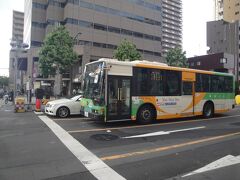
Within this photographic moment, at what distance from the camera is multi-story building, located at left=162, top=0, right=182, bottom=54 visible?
159975 mm

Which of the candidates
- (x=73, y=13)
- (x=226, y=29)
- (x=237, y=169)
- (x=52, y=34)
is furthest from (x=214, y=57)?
(x=237, y=169)

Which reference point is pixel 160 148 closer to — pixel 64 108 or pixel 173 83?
pixel 173 83

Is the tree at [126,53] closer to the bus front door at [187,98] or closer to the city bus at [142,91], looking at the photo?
the city bus at [142,91]

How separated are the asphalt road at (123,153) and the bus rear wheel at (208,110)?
4.53 meters

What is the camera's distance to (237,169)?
6.14 m

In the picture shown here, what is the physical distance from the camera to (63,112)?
50.1ft

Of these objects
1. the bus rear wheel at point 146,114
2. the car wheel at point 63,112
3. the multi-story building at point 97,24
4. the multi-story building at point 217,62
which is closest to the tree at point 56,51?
the multi-story building at point 97,24

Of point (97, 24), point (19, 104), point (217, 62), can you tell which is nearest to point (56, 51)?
point (19, 104)

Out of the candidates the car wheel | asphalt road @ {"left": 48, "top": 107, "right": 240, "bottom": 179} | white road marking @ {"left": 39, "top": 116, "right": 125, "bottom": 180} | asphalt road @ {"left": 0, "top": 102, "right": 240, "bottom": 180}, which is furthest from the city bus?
white road marking @ {"left": 39, "top": 116, "right": 125, "bottom": 180}

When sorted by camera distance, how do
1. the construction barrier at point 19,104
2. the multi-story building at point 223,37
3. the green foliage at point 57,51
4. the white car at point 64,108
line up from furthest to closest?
the multi-story building at point 223,37 → the green foliage at point 57,51 → the construction barrier at point 19,104 → the white car at point 64,108

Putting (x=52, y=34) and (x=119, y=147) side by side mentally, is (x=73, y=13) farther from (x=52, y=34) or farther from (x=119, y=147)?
(x=119, y=147)

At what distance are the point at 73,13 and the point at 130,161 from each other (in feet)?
171

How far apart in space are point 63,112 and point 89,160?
902 centimetres

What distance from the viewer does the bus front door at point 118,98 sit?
11.6 m
